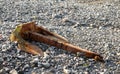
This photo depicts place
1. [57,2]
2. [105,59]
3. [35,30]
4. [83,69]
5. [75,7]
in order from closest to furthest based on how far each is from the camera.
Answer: [83,69], [105,59], [35,30], [75,7], [57,2]

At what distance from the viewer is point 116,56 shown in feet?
25.2

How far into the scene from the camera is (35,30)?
8164mm

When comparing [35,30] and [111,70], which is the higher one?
[35,30]

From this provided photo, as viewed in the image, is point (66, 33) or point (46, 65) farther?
point (66, 33)

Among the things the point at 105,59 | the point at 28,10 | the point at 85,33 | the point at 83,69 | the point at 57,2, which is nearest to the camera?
the point at 83,69

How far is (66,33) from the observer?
962cm

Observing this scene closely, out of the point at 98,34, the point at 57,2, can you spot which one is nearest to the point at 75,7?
the point at 57,2

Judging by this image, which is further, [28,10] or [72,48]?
[28,10]

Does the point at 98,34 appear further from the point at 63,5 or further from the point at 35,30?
the point at 63,5

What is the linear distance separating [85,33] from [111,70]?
10.3ft

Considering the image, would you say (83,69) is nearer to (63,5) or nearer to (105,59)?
(105,59)

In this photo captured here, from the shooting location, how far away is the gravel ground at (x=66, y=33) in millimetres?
6824

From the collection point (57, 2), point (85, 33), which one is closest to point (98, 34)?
point (85, 33)

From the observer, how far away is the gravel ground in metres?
6.82
